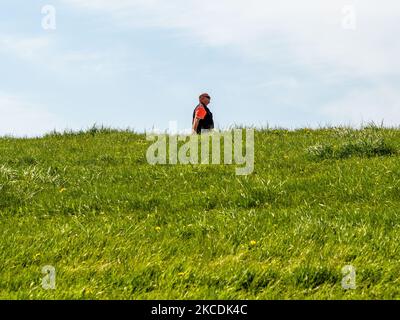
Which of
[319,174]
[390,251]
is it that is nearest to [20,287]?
[390,251]

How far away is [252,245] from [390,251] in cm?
160

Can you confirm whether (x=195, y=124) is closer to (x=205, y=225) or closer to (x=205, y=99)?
(x=205, y=99)

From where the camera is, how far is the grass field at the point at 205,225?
645cm

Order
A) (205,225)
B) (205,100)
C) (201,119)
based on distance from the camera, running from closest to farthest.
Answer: (205,225) → (201,119) → (205,100)

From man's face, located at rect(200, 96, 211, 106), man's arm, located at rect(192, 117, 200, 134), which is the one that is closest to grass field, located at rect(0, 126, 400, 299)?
man's arm, located at rect(192, 117, 200, 134)

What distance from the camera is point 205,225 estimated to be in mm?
8383

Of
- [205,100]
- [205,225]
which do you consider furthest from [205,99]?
[205,225]

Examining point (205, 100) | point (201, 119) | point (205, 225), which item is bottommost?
point (205, 225)

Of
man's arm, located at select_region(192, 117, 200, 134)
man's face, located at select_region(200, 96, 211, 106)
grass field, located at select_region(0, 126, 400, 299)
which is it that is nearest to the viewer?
grass field, located at select_region(0, 126, 400, 299)

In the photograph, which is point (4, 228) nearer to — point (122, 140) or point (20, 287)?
point (20, 287)

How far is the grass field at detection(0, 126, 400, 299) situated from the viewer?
6453 mm

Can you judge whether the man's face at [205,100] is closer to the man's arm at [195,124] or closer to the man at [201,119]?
the man at [201,119]

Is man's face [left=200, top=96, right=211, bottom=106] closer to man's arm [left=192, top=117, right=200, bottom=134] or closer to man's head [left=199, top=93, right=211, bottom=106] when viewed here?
man's head [left=199, top=93, right=211, bottom=106]

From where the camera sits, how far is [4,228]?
857 cm
